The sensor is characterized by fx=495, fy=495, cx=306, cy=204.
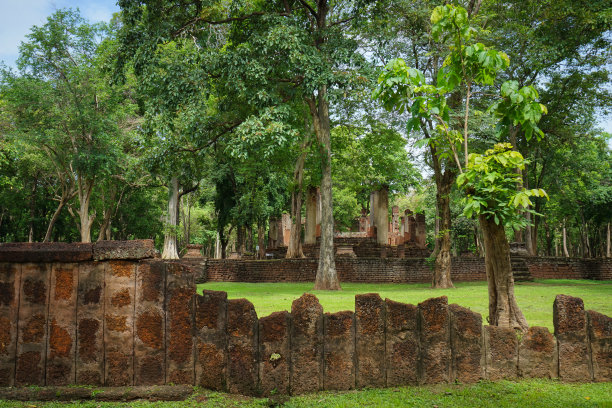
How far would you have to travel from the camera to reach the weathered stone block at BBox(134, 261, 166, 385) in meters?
4.31

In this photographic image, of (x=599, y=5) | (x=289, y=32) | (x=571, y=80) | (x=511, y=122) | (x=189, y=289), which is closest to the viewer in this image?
(x=189, y=289)

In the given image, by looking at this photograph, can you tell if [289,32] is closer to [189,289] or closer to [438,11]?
[438,11]

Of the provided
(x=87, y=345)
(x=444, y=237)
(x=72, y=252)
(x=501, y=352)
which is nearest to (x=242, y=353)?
(x=87, y=345)

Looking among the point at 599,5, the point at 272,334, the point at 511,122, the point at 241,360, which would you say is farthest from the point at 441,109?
the point at 599,5

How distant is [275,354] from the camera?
4.29 metres

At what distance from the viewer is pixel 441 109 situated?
17.6 feet

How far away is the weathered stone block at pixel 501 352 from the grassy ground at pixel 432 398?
0.52ft

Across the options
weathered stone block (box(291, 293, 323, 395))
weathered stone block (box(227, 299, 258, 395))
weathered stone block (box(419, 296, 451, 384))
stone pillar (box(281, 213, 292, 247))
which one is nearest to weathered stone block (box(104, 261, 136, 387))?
weathered stone block (box(227, 299, 258, 395))

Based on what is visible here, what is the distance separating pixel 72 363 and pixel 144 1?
12958mm

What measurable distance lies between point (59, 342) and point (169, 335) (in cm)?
94

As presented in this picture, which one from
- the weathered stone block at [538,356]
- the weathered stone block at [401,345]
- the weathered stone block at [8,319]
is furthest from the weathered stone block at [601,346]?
the weathered stone block at [8,319]

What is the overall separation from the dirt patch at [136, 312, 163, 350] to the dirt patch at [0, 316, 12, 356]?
1093 mm

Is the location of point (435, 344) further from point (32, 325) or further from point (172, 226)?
point (172, 226)

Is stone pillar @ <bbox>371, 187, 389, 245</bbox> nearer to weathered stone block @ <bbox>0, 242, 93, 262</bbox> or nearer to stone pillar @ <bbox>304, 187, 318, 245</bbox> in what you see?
stone pillar @ <bbox>304, 187, 318, 245</bbox>
